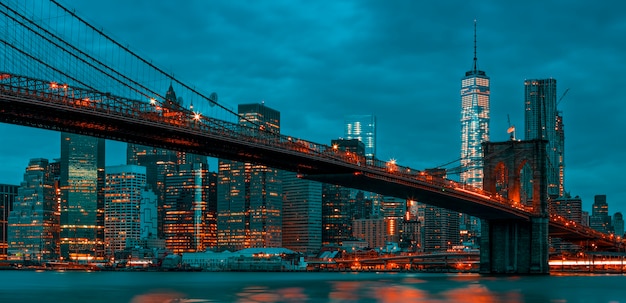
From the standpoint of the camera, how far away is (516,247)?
266 feet

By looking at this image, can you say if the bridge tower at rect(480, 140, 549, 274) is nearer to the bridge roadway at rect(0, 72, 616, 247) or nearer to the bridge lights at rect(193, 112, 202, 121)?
the bridge roadway at rect(0, 72, 616, 247)

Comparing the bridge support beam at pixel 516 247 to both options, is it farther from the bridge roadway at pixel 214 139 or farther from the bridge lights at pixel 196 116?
the bridge lights at pixel 196 116

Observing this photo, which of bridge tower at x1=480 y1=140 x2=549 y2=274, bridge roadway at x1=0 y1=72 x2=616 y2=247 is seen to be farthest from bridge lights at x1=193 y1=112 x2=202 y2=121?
bridge tower at x1=480 y1=140 x2=549 y2=274

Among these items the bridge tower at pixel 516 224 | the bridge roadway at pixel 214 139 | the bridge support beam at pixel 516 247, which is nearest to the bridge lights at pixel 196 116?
the bridge roadway at pixel 214 139

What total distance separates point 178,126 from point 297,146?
11.3m

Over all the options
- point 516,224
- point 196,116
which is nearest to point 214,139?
point 196,116

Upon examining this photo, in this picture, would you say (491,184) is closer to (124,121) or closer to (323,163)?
(323,163)

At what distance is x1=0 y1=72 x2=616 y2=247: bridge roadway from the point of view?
151 ft

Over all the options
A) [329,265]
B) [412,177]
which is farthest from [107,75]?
[329,265]

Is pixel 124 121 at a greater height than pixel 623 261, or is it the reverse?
pixel 124 121

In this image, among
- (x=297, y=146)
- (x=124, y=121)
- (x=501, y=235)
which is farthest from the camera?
(x=501, y=235)

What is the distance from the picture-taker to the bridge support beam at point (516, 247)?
79.8 m

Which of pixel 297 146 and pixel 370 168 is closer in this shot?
pixel 297 146

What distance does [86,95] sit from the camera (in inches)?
2035
